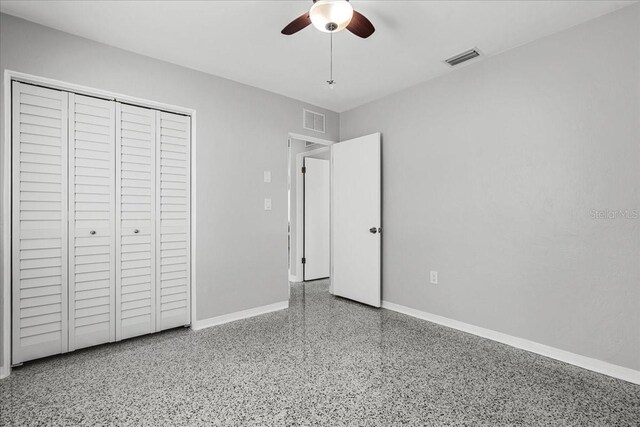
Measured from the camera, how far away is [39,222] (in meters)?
2.31

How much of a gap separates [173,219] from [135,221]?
0.31 metres

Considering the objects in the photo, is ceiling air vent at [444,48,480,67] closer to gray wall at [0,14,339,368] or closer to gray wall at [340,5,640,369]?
gray wall at [340,5,640,369]

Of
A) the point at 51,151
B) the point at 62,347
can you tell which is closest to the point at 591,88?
the point at 51,151

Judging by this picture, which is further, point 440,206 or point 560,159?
point 440,206

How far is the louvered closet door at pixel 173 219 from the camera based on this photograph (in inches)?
113

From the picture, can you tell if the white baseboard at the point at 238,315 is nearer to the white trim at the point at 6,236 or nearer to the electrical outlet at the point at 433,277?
the white trim at the point at 6,236

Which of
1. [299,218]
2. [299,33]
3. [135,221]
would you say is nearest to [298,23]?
[299,33]

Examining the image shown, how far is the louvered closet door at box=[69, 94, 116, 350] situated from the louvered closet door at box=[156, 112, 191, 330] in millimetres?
373

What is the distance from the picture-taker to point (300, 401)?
6.12 feet

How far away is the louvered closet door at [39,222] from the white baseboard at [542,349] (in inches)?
125

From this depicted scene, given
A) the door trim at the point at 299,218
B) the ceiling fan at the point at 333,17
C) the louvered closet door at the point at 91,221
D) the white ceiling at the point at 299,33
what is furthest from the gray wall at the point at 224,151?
the ceiling fan at the point at 333,17

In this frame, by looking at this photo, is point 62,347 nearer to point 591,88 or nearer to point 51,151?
point 51,151

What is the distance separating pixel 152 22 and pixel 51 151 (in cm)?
120

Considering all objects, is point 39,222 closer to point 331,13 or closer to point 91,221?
point 91,221
